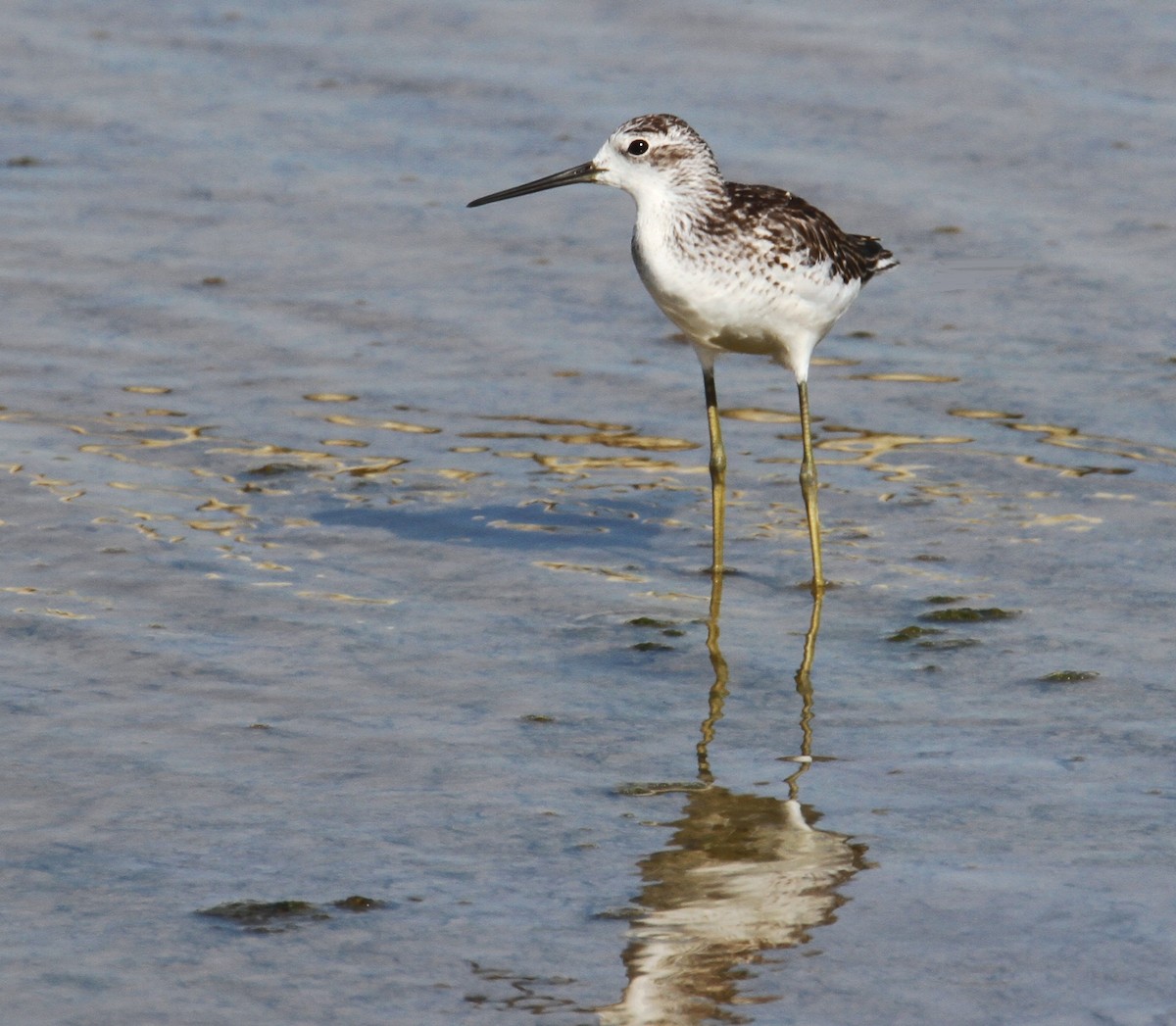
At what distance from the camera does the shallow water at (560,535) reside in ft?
17.0

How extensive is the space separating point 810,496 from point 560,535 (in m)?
1.03

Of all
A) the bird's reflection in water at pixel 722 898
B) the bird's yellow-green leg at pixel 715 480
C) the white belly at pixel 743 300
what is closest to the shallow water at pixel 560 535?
the bird's reflection in water at pixel 722 898

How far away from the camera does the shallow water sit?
17.0 ft

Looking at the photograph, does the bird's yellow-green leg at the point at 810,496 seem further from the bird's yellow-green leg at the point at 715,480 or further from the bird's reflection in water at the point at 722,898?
the bird's reflection in water at the point at 722,898

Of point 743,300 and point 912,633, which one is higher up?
point 743,300

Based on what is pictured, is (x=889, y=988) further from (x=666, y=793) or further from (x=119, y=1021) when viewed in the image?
(x=119, y=1021)

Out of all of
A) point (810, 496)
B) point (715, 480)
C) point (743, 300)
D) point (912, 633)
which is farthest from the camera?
point (715, 480)

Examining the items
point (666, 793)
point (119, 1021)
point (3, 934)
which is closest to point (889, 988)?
point (666, 793)

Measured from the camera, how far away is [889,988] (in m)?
4.91

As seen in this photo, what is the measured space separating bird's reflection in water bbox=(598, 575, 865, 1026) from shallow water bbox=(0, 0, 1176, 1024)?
0.02 meters

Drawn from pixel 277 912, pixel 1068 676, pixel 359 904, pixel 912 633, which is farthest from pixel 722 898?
pixel 912 633

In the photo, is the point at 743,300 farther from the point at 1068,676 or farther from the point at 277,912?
the point at 277,912

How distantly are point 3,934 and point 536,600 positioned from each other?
2856mm

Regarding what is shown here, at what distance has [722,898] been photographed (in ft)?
17.7
